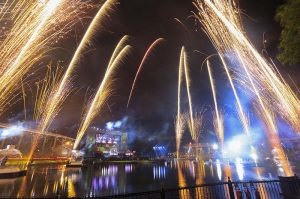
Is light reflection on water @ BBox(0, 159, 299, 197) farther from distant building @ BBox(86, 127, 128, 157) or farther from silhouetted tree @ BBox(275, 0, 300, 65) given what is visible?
distant building @ BBox(86, 127, 128, 157)

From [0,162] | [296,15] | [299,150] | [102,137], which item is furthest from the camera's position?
[102,137]

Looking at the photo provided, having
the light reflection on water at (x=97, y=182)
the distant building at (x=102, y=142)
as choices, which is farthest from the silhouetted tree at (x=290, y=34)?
the distant building at (x=102, y=142)

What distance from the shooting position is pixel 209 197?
1055cm

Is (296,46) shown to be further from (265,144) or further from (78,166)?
(265,144)

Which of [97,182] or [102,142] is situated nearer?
[97,182]

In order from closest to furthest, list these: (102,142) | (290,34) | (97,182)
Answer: (290,34), (97,182), (102,142)

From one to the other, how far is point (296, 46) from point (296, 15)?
60.2 inches

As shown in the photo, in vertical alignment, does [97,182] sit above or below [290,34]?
below

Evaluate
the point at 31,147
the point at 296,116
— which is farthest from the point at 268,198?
the point at 31,147

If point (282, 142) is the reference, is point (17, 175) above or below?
below

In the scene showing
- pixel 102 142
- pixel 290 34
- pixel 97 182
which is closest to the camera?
pixel 290 34

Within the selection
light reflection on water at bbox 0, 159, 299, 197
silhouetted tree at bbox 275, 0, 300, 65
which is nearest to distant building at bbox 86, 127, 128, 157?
light reflection on water at bbox 0, 159, 299, 197

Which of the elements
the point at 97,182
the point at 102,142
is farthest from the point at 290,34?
the point at 102,142

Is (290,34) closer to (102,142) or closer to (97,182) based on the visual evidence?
(97,182)
